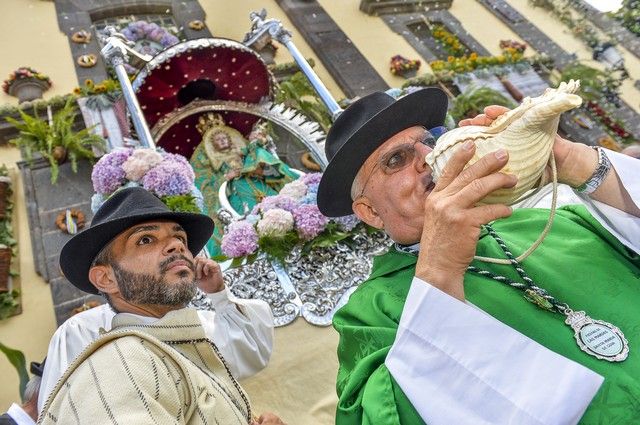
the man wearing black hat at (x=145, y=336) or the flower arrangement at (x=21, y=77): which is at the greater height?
the flower arrangement at (x=21, y=77)

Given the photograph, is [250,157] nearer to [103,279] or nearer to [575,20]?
[103,279]

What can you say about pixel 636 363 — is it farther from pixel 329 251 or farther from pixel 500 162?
pixel 329 251

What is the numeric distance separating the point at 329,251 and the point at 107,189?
2.11m

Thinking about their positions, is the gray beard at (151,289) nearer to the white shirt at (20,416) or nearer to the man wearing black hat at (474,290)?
the man wearing black hat at (474,290)

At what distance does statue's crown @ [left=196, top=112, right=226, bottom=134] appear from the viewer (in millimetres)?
6883

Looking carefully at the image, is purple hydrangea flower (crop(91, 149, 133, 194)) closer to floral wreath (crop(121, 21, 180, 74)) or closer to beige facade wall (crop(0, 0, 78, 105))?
beige facade wall (crop(0, 0, 78, 105))

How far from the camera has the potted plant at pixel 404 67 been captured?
11.2m

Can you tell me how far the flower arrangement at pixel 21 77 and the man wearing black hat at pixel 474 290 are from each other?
786cm

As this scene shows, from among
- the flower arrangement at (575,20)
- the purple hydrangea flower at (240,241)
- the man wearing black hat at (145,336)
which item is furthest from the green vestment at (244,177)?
the flower arrangement at (575,20)

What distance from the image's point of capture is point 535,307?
2223mm

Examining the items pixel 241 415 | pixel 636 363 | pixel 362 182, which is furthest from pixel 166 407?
pixel 636 363

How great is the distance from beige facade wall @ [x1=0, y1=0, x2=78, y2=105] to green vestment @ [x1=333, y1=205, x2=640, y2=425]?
8.32 meters

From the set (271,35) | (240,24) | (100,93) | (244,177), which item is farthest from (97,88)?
(240,24)

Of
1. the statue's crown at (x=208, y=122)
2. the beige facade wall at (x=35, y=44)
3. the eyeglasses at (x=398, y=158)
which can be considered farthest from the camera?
the beige facade wall at (x=35, y=44)
